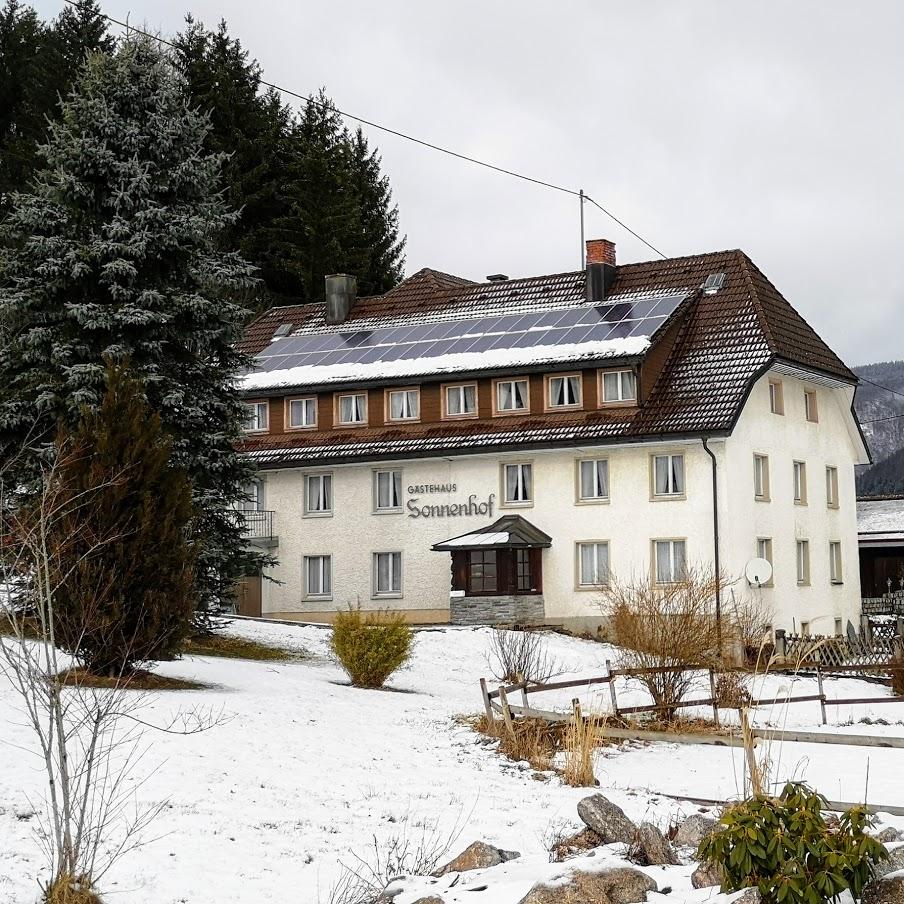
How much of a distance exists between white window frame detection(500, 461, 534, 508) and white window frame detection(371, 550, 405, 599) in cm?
351

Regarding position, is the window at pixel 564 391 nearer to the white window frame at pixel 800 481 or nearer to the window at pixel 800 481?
the white window frame at pixel 800 481

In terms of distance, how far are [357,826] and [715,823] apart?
Result: 358cm

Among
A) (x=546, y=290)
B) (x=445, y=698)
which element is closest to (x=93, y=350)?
(x=445, y=698)

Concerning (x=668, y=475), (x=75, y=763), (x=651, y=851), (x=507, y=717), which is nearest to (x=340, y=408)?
(x=668, y=475)

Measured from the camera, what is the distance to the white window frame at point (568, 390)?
38344 millimetres

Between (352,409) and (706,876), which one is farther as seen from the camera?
(352,409)

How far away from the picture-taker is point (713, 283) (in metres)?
41.2

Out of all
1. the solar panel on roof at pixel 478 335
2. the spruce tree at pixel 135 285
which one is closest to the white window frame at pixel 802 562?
the solar panel on roof at pixel 478 335

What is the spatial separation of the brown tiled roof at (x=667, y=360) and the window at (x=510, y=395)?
363mm

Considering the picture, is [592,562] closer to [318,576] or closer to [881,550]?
[318,576]

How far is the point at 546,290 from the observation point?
143 feet

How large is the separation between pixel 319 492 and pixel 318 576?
7.79 ft

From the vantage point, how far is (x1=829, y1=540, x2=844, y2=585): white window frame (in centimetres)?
4148

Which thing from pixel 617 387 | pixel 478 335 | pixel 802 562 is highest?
pixel 478 335
